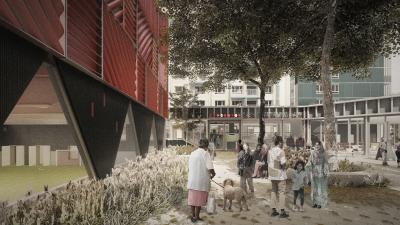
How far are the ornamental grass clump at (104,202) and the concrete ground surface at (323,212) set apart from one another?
0.41 metres

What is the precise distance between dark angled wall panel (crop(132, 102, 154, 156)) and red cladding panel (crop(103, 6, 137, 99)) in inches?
73.3

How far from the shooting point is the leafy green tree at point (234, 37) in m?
20.7

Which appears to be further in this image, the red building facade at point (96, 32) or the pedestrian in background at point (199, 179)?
the pedestrian in background at point (199, 179)

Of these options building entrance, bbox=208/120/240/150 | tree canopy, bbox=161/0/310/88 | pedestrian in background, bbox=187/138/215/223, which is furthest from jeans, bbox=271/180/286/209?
building entrance, bbox=208/120/240/150

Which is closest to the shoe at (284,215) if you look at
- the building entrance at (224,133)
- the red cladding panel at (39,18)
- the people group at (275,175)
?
the people group at (275,175)

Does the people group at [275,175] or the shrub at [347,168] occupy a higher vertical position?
the people group at [275,175]

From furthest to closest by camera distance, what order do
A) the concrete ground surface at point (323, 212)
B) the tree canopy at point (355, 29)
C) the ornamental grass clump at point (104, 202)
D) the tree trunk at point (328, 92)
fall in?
the tree canopy at point (355, 29) → the tree trunk at point (328, 92) → the concrete ground surface at point (323, 212) → the ornamental grass clump at point (104, 202)

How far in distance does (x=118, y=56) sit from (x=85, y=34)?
3344mm

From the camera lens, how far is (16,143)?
25859mm

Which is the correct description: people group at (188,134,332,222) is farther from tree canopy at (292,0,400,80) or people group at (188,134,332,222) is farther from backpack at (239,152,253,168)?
tree canopy at (292,0,400,80)

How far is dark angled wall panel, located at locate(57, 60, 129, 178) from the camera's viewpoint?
774 centimetres

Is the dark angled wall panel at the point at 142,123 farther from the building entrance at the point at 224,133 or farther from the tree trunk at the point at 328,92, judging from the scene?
the building entrance at the point at 224,133

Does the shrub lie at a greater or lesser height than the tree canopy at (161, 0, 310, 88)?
lesser

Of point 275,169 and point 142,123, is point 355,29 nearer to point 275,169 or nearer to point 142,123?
point 142,123
